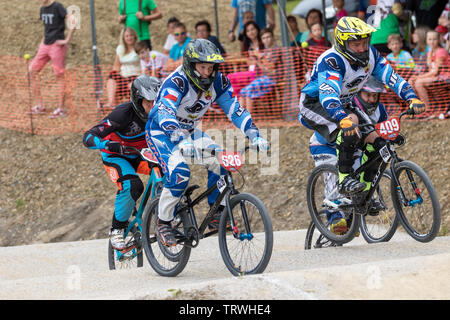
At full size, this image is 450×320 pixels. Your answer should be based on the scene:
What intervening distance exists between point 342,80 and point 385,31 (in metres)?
5.64

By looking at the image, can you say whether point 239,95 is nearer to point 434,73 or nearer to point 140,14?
point 140,14

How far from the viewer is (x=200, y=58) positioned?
21.6 feet

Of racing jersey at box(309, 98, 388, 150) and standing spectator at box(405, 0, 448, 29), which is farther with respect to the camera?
standing spectator at box(405, 0, 448, 29)

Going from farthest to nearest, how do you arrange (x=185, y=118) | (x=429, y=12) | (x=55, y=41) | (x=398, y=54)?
(x=55, y=41) → (x=429, y=12) → (x=398, y=54) → (x=185, y=118)

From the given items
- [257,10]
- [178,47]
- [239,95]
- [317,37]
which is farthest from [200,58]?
[257,10]

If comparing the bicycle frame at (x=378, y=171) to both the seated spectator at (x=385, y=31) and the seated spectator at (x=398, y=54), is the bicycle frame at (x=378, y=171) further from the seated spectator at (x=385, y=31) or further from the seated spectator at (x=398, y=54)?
the seated spectator at (x=385, y=31)

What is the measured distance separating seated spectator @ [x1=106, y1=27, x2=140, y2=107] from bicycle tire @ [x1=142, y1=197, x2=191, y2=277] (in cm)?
731

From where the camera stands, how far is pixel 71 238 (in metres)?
12.5

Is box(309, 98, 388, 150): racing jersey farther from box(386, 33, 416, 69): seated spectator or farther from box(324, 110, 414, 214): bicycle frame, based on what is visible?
box(386, 33, 416, 69): seated spectator

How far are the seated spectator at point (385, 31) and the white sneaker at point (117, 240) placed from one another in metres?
6.61

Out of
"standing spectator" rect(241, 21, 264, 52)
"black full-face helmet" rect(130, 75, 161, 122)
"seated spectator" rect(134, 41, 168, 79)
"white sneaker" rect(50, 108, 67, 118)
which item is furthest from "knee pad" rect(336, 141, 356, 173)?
"white sneaker" rect(50, 108, 67, 118)

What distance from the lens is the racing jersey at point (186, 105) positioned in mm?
6719

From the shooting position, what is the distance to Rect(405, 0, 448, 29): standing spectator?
13.4 m

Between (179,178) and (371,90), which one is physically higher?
(371,90)
